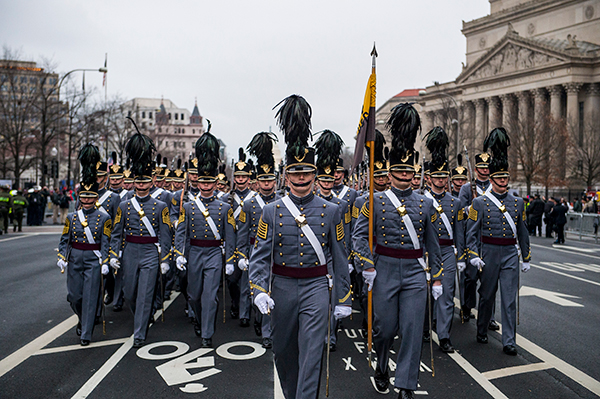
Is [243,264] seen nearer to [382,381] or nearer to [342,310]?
[382,381]

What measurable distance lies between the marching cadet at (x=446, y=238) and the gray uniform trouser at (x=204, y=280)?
3.14 m

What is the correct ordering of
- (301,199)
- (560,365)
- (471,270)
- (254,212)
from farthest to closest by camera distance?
(471,270) → (254,212) → (560,365) → (301,199)

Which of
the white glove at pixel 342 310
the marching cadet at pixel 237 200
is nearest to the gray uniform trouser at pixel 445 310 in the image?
the white glove at pixel 342 310

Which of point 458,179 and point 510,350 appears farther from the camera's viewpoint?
point 458,179

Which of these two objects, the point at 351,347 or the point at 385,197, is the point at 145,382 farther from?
the point at 385,197

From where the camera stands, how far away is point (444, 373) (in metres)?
6.35

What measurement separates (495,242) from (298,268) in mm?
3903

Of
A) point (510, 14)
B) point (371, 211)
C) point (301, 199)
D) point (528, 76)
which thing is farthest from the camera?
point (510, 14)

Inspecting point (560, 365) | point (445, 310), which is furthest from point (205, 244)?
point (560, 365)

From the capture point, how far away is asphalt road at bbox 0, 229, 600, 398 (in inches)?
227

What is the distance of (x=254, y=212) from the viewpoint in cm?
869

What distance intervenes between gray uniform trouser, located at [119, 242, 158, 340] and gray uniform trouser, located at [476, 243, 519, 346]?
4.77 meters

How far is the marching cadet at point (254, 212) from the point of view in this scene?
827cm

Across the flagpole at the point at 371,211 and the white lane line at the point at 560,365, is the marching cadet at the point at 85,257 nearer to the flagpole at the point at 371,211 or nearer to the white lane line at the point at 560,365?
the flagpole at the point at 371,211
